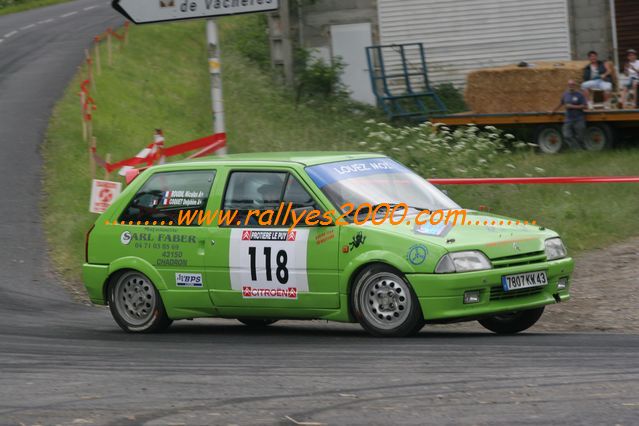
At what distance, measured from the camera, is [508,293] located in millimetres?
9500

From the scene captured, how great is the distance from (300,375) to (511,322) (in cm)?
298

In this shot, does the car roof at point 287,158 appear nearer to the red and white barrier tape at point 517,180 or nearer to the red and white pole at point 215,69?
the red and white pole at point 215,69

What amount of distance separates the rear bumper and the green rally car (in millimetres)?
15

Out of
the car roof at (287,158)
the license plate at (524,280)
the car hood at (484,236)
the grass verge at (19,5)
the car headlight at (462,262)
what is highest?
the grass verge at (19,5)

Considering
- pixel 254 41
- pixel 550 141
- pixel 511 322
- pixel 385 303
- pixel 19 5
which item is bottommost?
pixel 511 322

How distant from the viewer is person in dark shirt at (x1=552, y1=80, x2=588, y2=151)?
936 inches

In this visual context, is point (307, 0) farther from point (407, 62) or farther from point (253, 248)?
point (253, 248)

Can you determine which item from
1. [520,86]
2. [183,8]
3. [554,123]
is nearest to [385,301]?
[183,8]

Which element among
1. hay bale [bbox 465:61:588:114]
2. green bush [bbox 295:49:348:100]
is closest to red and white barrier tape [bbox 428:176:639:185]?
hay bale [bbox 465:61:588:114]

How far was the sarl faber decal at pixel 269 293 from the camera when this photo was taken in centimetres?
1000

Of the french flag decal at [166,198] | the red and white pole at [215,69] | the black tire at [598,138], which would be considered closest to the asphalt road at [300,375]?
the french flag decal at [166,198]

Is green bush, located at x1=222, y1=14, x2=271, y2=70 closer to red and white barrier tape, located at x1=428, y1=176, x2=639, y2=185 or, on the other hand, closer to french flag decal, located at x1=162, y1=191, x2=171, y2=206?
red and white barrier tape, located at x1=428, y1=176, x2=639, y2=185

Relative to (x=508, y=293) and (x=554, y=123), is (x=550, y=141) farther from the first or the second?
Result: (x=508, y=293)

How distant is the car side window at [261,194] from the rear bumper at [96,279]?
4.85 feet
